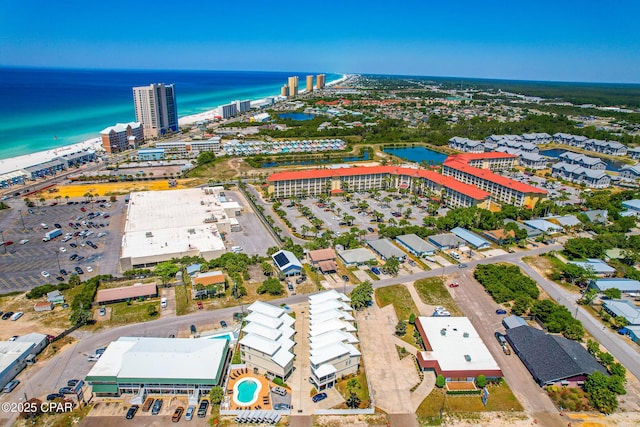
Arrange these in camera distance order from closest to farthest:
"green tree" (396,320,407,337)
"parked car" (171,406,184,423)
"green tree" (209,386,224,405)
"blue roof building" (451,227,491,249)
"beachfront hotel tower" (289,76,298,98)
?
"parked car" (171,406,184,423) < "green tree" (209,386,224,405) < "green tree" (396,320,407,337) < "blue roof building" (451,227,491,249) < "beachfront hotel tower" (289,76,298,98)

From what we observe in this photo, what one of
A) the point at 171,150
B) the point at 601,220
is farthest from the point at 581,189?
the point at 171,150

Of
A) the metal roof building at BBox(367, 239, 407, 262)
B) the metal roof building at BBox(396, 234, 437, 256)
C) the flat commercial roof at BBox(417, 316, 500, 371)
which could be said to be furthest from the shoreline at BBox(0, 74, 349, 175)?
the flat commercial roof at BBox(417, 316, 500, 371)

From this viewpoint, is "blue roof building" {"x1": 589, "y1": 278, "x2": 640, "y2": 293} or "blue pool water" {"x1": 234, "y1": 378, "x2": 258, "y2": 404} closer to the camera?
"blue pool water" {"x1": 234, "y1": 378, "x2": 258, "y2": 404}

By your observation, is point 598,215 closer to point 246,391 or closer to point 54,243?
point 246,391

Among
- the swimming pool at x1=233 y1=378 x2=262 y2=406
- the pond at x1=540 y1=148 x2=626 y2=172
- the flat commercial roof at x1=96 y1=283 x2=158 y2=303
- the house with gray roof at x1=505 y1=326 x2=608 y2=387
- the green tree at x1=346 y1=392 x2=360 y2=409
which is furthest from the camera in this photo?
the pond at x1=540 y1=148 x2=626 y2=172

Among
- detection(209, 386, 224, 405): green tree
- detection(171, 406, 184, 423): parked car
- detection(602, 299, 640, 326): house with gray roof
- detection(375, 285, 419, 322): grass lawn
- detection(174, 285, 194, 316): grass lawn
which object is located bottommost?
detection(174, 285, 194, 316): grass lawn

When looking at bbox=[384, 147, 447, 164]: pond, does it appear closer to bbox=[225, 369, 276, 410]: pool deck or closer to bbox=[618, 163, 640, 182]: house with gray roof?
bbox=[618, 163, 640, 182]: house with gray roof

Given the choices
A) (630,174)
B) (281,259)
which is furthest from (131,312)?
(630,174)
